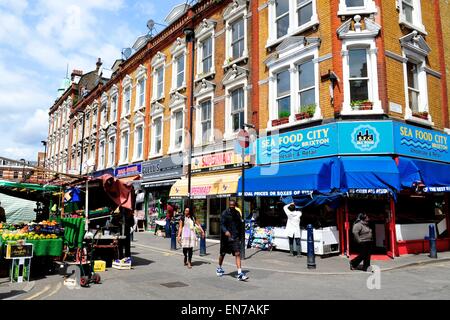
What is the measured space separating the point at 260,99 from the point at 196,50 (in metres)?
6.62

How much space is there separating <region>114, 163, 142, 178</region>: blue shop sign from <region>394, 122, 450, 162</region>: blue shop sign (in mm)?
16530

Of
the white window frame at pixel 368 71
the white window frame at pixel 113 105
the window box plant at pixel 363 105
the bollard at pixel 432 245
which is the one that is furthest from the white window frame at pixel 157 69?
the bollard at pixel 432 245

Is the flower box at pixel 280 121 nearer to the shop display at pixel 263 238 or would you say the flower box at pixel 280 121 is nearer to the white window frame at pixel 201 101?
the shop display at pixel 263 238

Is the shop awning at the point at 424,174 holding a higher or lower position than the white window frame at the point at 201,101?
lower

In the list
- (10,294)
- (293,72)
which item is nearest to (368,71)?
(293,72)

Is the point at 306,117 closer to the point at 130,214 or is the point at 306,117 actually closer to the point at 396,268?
the point at 396,268

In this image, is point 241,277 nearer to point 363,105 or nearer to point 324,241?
point 324,241

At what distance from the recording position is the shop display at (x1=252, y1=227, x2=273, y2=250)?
13.7 metres

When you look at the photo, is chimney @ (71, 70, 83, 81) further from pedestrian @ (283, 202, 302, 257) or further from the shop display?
pedestrian @ (283, 202, 302, 257)

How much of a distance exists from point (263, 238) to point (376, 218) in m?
4.06

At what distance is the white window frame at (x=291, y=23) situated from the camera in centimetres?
1358

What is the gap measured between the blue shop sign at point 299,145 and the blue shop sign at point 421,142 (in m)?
2.11

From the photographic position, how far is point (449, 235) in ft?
46.0

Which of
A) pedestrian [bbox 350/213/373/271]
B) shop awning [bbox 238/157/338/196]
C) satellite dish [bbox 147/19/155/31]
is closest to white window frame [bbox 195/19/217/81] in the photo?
satellite dish [bbox 147/19/155/31]
